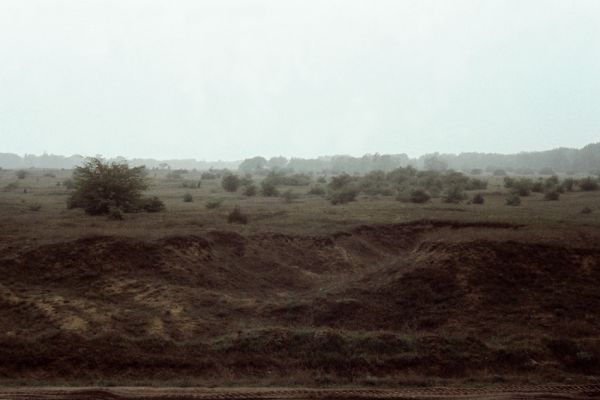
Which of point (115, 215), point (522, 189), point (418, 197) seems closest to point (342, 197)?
point (418, 197)

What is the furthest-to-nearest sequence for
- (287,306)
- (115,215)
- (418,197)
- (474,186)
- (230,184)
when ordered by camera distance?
(230,184)
(474,186)
(418,197)
(115,215)
(287,306)

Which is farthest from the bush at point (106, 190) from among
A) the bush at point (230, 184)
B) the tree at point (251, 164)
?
the tree at point (251, 164)

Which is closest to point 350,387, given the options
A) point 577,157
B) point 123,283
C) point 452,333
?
point 452,333

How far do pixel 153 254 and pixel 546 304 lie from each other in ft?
43.4

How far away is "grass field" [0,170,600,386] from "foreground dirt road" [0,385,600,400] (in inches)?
25.5

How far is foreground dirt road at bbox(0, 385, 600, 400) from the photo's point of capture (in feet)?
33.6

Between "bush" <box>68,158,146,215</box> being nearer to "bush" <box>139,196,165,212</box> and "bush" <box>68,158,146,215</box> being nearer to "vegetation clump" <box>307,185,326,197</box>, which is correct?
"bush" <box>139,196,165,212</box>

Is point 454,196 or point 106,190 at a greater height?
point 106,190

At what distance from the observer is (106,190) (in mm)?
29281

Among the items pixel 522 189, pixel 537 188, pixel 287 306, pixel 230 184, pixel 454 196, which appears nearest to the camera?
pixel 287 306

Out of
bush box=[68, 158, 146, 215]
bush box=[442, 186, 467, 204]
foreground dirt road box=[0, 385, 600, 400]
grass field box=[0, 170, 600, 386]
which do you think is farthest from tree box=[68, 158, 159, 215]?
bush box=[442, 186, 467, 204]

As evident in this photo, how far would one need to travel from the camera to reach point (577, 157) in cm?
14250

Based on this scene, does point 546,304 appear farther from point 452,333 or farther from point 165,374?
point 165,374

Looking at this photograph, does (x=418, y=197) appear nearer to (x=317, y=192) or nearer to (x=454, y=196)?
(x=454, y=196)
